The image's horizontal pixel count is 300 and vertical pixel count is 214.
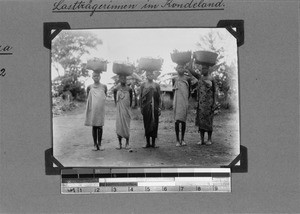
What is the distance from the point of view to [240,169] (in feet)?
9.29

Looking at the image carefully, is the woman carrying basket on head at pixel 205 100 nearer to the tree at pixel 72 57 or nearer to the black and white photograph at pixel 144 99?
the black and white photograph at pixel 144 99

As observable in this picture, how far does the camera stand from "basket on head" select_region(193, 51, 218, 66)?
2.82 m

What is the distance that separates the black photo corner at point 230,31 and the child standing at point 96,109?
394 millimetres

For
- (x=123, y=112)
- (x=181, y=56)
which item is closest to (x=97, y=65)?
(x=123, y=112)

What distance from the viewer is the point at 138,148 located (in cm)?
285

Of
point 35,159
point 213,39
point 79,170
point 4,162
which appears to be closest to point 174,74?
point 213,39

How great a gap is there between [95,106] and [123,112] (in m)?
0.25

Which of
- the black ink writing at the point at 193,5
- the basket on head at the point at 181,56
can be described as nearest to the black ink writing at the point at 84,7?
the black ink writing at the point at 193,5

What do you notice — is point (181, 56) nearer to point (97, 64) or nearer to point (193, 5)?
point (193, 5)

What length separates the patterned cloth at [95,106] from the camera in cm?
284

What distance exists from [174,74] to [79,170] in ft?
3.91

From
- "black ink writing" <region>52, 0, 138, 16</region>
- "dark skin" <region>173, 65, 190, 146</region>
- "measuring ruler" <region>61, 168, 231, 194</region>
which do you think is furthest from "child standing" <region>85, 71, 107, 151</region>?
"dark skin" <region>173, 65, 190, 146</region>

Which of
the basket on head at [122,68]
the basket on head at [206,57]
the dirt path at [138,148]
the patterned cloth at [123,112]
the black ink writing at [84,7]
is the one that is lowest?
the dirt path at [138,148]

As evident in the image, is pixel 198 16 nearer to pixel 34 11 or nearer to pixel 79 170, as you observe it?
pixel 34 11
